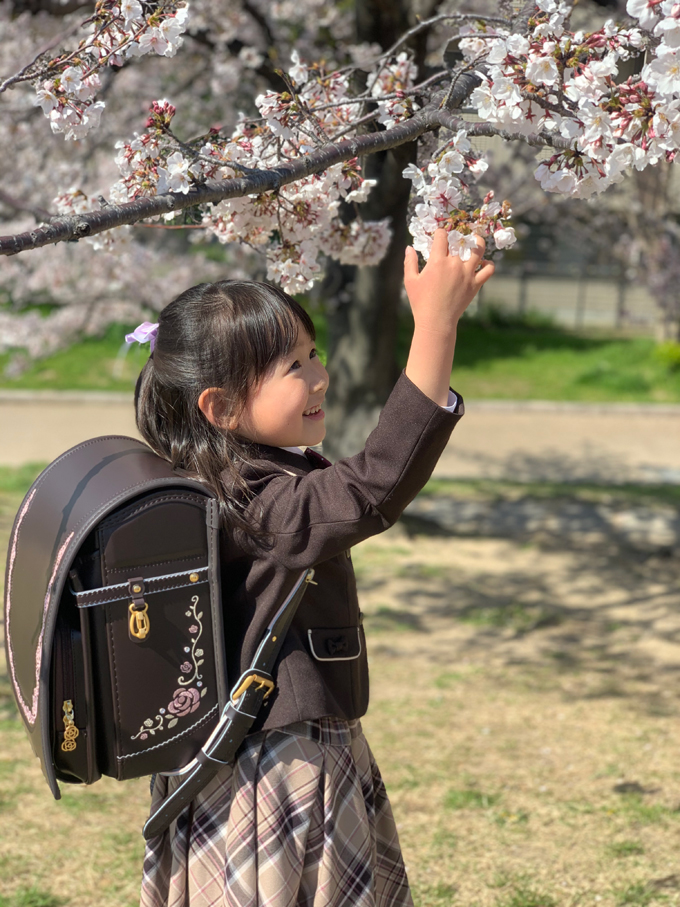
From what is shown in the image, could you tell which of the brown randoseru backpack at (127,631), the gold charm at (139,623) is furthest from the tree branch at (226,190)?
the gold charm at (139,623)

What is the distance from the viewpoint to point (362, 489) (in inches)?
56.1

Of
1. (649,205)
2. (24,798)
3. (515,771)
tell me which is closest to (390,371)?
(515,771)

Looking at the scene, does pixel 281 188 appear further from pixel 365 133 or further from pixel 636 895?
pixel 636 895

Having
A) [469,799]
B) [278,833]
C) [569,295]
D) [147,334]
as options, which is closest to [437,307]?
[147,334]

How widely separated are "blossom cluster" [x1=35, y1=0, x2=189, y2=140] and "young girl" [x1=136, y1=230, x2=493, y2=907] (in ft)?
1.60

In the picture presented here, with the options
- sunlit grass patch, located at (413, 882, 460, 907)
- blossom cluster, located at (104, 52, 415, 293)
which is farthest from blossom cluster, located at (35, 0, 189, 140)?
sunlit grass patch, located at (413, 882, 460, 907)

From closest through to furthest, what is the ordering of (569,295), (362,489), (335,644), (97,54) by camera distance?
(362,489) < (335,644) < (97,54) < (569,295)

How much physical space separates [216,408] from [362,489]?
1.03ft

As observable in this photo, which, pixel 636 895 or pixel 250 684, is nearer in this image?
pixel 250 684

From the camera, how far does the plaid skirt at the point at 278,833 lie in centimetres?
158

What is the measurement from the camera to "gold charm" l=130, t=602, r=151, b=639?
1427mm

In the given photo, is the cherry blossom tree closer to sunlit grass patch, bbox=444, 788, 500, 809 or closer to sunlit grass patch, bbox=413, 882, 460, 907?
sunlit grass patch, bbox=413, 882, 460, 907

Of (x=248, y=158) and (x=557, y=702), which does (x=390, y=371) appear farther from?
(x=248, y=158)

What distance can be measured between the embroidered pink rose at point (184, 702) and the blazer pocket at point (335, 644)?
0.72ft
